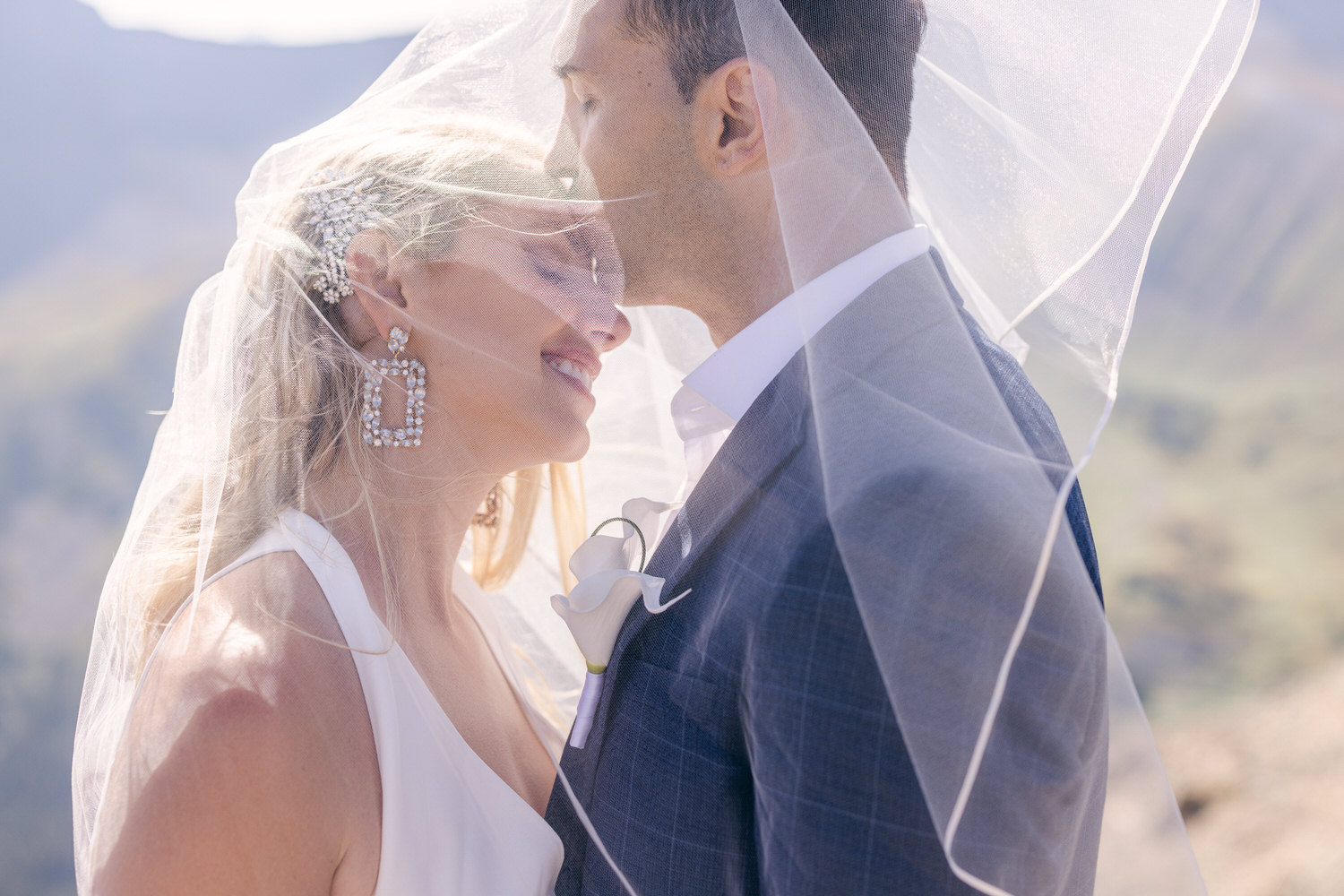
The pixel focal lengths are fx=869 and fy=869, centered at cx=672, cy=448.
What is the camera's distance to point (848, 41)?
4.56 ft

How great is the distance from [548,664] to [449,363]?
0.92m

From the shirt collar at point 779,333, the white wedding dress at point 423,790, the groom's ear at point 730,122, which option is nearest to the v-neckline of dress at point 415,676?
the white wedding dress at point 423,790

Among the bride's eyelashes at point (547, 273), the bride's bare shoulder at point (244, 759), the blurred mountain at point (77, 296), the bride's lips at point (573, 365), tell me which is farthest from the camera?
the blurred mountain at point (77, 296)

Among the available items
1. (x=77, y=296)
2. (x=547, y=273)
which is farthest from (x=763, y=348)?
(x=77, y=296)

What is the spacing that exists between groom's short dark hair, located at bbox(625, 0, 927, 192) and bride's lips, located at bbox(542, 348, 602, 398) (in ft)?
1.70

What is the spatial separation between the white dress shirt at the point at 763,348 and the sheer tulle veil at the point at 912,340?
0.13 feet

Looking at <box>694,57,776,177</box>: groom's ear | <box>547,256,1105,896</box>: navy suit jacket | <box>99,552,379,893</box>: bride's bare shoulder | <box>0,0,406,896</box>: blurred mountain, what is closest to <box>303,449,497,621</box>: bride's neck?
<box>99,552,379,893</box>: bride's bare shoulder

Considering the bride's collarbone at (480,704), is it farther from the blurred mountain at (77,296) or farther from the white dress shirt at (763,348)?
the blurred mountain at (77,296)

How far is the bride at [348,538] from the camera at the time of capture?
1.22 metres

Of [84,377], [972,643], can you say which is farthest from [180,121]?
[972,643]

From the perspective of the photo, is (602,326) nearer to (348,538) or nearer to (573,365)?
(573,365)

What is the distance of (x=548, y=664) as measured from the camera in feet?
7.18

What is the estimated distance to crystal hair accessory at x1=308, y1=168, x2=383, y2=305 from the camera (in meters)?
1.51

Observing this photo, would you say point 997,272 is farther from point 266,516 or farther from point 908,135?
point 266,516
